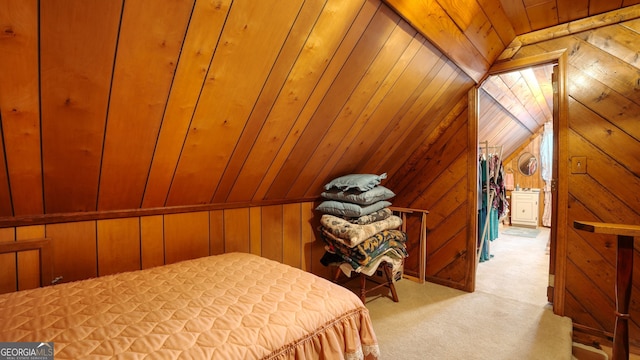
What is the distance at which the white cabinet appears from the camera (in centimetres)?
630

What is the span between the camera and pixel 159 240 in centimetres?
180

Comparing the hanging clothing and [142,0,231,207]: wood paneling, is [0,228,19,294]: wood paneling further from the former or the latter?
the hanging clothing

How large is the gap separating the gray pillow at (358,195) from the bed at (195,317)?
3.43 ft

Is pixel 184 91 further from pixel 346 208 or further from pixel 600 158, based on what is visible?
pixel 600 158

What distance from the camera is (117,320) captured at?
3.26ft

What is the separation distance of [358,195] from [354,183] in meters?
0.11

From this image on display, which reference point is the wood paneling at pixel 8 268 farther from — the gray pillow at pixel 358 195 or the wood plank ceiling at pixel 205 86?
the gray pillow at pixel 358 195

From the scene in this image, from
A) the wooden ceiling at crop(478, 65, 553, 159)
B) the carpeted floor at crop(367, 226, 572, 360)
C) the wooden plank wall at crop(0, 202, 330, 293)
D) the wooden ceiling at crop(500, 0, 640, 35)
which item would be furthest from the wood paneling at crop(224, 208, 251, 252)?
the wooden ceiling at crop(478, 65, 553, 159)

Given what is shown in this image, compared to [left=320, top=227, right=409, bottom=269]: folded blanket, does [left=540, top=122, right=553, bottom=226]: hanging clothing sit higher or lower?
higher

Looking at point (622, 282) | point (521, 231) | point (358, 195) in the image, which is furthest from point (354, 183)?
point (521, 231)

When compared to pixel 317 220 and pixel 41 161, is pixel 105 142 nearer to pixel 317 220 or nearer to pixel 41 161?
pixel 41 161

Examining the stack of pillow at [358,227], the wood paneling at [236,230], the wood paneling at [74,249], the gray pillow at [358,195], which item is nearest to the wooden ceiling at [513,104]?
the gray pillow at [358,195]

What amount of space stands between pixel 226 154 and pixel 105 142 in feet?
1.98

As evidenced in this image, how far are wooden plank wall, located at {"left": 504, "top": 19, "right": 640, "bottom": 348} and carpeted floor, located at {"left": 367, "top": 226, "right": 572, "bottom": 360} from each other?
0.98ft
